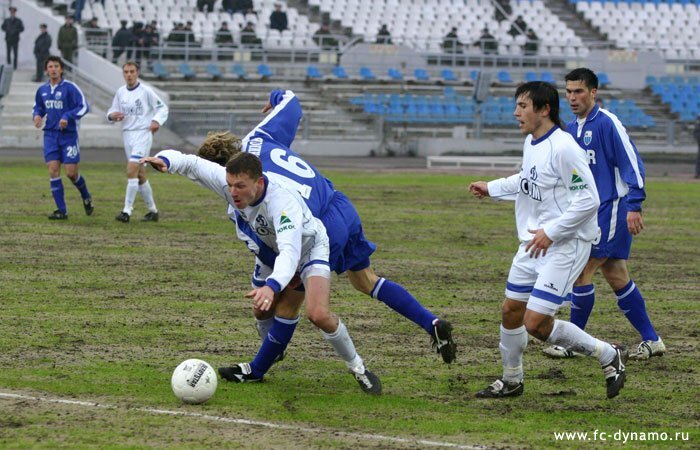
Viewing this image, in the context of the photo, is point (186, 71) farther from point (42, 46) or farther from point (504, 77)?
point (504, 77)

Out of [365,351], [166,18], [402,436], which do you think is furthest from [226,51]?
[402,436]

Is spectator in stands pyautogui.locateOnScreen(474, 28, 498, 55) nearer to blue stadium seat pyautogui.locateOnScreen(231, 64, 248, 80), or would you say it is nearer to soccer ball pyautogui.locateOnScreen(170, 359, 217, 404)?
blue stadium seat pyautogui.locateOnScreen(231, 64, 248, 80)

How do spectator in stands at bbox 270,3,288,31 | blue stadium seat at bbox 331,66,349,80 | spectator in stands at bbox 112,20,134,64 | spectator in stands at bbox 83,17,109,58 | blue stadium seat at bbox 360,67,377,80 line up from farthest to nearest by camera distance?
blue stadium seat at bbox 360,67,377,80 → blue stadium seat at bbox 331,66,349,80 → spectator in stands at bbox 270,3,288,31 → spectator in stands at bbox 83,17,109,58 → spectator in stands at bbox 112,20,134,64

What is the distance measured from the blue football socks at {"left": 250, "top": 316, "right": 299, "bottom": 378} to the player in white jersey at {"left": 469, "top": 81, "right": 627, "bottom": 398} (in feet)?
4.57

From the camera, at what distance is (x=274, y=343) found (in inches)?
325

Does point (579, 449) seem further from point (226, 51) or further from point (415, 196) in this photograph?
point (226, 51)

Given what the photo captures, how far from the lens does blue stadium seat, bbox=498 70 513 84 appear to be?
44.5m

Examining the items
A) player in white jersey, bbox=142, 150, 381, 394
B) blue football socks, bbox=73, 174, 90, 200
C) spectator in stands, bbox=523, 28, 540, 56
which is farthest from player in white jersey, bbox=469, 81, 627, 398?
spectator in stands, bbox=523, 28, 540, 56

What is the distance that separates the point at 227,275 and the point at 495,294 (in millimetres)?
3076

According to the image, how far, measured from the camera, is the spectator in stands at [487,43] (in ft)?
147

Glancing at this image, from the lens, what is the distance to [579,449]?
669cm

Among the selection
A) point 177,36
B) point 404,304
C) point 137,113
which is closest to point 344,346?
point 404,304

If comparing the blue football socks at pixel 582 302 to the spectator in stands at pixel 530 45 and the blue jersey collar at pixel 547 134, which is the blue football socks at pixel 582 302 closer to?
the blue jersey collar at pixel 547 134

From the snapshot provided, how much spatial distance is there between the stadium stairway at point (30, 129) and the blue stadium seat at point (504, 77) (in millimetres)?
14105
